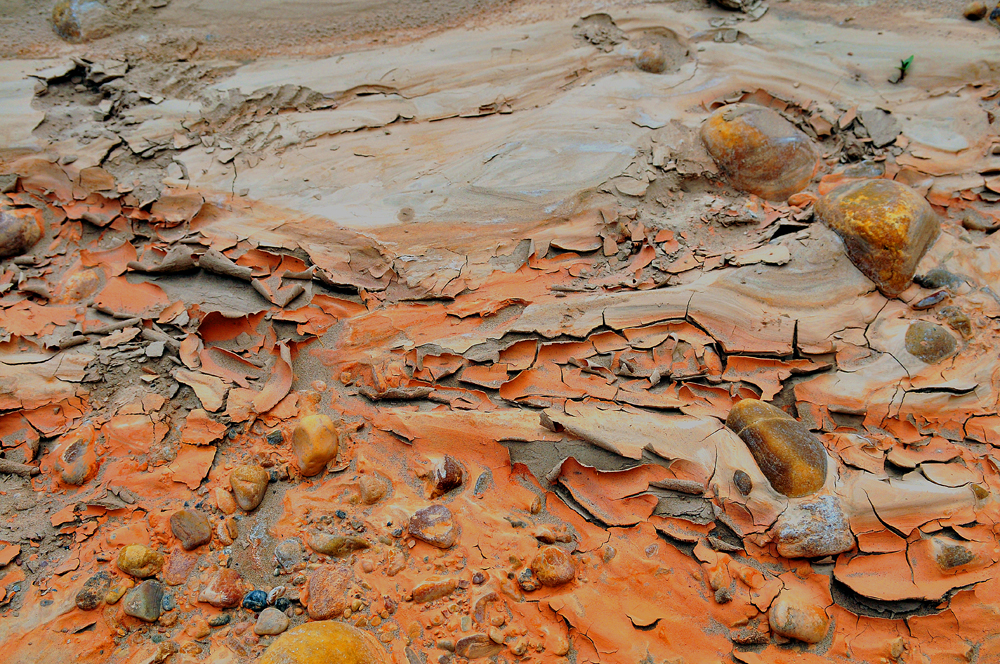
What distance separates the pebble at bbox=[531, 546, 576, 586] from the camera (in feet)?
6.97

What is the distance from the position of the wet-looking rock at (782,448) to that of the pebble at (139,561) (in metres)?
2.31

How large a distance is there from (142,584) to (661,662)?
1.81 m

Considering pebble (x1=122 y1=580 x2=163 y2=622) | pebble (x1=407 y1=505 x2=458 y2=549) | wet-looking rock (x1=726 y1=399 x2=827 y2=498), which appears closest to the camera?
pebble (x1=122 y1=580 x2=163 y2=622)

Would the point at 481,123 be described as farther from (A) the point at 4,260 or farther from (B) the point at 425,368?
(A) the point at 4,260

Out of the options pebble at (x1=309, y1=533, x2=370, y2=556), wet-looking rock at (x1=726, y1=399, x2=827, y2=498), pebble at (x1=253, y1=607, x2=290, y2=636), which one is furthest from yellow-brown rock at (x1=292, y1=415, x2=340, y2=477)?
wet-looking rock at (x1=726, y1=399, x2=827, y2=498)

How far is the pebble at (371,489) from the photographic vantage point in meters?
2.35

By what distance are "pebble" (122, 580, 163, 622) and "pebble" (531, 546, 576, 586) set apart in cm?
131

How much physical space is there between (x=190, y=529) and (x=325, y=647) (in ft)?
2.40

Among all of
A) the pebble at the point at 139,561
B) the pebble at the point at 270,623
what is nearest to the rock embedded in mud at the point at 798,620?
the pebble at the point at 270,623

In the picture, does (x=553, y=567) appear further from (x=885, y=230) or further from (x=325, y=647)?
(x=885, y=230)

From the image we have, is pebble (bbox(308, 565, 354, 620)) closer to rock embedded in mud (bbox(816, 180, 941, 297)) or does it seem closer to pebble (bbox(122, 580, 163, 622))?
pebble (bbox(122, 580, 163, 622))

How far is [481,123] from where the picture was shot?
12.6 ft

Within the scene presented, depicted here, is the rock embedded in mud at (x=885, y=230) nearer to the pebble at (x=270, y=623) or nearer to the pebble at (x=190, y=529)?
the pebble at (x=270, y=623)

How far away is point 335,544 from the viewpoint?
2191 mm
